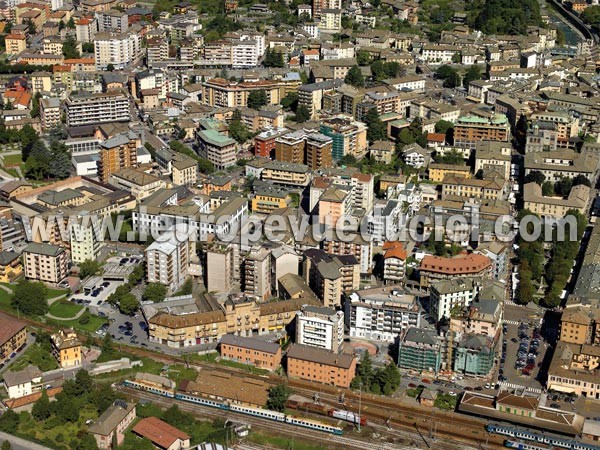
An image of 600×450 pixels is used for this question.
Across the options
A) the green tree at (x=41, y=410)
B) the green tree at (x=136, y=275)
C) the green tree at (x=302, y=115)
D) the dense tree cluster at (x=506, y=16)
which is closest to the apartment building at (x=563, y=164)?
the green tree at (x=302, y=115)

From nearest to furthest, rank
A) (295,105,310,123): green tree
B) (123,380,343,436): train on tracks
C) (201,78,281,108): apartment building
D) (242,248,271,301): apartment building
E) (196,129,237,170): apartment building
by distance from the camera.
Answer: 1. (123,380,343,436): train on tracks
2. (242,248,271,301): apartment building
3. (196,129,237,170): apartment building
4. (295,105,310,123): green tree
5. (201,78,281,108): apartment building

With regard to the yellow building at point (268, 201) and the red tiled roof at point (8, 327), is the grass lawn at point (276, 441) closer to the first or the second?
the red tiled roof at point (8, 327)

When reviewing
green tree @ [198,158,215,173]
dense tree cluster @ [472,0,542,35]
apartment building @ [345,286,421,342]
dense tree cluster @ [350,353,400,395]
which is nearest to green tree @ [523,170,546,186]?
apartment building @ [345,286,421,342]

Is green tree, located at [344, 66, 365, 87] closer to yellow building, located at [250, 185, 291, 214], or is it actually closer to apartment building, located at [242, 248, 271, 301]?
yellow building, located at [250, 185, 291, 214]

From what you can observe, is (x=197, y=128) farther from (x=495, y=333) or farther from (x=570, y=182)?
(x=495, y=333)

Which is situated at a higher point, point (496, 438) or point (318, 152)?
point (318, 152)

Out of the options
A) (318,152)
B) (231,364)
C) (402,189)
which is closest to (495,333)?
(231,364)

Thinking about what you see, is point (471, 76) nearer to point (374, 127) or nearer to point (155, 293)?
point (374, 127)
